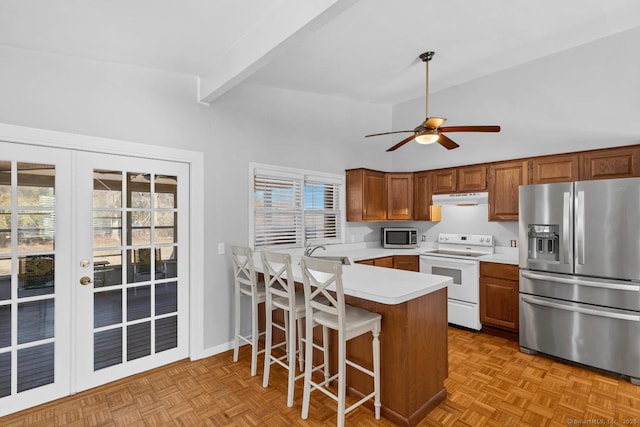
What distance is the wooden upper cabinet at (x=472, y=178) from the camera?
13.5 ft

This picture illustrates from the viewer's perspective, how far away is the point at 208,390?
2641mm

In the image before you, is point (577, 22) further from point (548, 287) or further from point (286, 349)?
point (286, 349)

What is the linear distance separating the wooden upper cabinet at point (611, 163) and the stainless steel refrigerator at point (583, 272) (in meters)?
0.55

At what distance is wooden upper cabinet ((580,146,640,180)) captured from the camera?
3.09m

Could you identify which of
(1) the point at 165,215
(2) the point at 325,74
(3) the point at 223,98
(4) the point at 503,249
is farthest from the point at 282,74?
→ (4) the point at 503,249

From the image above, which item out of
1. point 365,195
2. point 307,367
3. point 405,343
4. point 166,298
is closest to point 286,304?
point 307,367

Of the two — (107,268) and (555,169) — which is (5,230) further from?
(555,169)

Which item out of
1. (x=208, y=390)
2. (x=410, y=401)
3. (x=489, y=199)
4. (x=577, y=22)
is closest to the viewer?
(x=410, y=401)

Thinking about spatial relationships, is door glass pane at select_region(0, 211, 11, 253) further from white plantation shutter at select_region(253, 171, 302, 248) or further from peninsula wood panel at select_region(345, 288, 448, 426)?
peninsula wood panel at select_region(345, 288, 448, 426)

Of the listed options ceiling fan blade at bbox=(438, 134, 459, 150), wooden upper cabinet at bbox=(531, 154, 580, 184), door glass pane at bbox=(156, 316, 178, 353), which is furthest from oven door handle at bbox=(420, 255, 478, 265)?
door glass pane at bbox=(156, 316, 178, 353)

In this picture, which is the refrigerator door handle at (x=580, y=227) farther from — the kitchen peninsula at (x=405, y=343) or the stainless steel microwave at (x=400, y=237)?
the stainless steel microwave at (x=400, y=237)

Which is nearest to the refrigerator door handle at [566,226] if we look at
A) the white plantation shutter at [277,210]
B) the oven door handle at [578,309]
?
the oven door handle at [578,309]

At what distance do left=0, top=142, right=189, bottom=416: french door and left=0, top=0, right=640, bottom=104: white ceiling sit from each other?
2.95 ft

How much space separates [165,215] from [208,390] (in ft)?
5.18
